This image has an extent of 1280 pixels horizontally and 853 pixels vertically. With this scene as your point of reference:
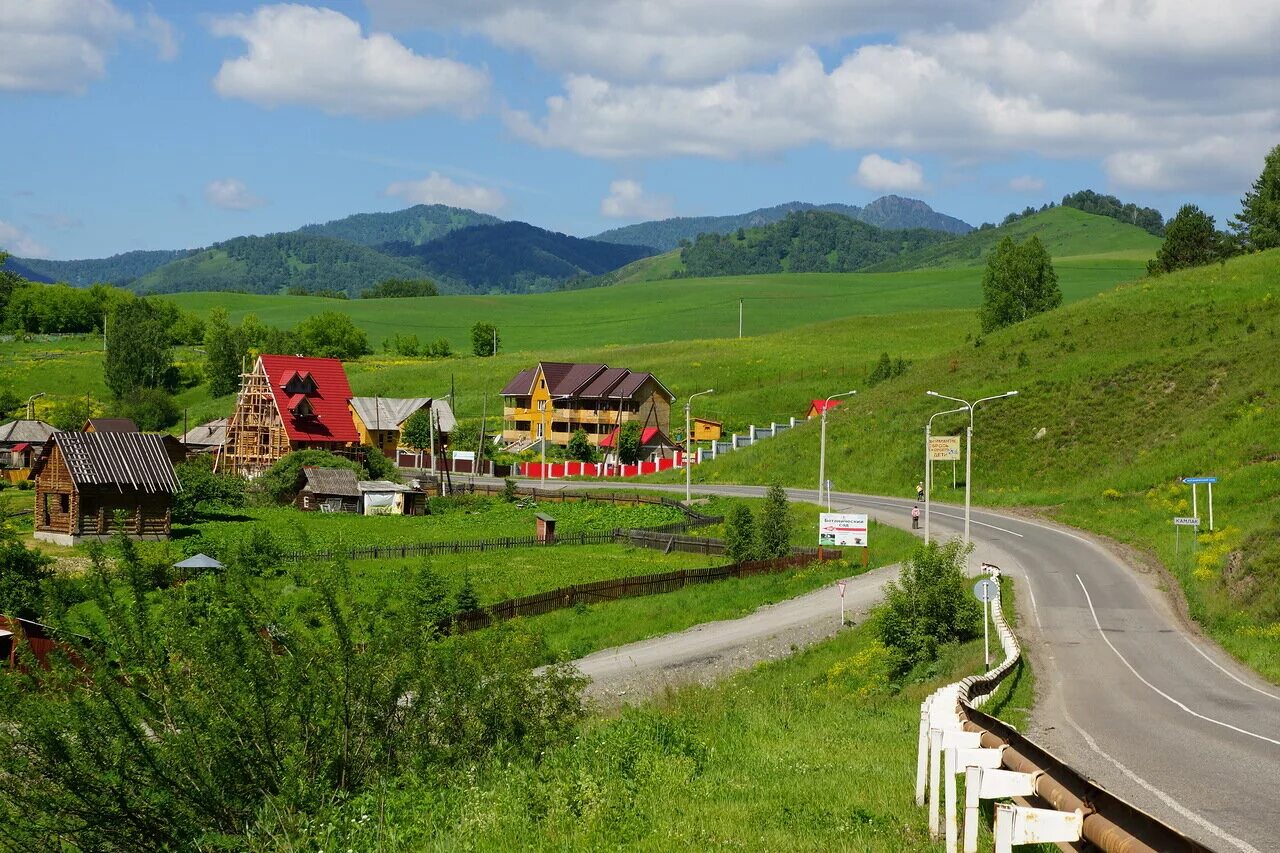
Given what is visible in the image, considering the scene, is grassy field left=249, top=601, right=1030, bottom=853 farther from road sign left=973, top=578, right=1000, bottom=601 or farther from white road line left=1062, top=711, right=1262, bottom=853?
road sign left=973, top=578, right=1000, bottom=601

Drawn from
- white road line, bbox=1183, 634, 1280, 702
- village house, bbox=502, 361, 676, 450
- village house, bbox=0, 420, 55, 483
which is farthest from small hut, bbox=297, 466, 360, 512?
white road line, bbox=1183, 634, 1280, 702

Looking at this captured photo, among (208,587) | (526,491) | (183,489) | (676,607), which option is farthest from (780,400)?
(208,587)

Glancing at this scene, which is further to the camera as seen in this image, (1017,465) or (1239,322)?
(1239,322)

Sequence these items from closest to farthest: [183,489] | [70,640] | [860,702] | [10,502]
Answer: [70,640], [860,702], [183,489], [10,502]

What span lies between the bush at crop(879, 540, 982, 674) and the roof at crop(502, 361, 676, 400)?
3260 inches

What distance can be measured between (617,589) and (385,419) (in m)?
67.9

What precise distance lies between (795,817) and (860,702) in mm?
13385

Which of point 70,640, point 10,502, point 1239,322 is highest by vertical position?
point 1239,322

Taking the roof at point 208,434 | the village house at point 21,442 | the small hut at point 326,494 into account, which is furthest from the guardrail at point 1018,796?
the roof at point 208,434

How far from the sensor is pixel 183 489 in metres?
69.9

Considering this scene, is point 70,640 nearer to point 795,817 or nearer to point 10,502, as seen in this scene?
point 795,817

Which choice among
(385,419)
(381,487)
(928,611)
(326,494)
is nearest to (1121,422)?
(381,487)

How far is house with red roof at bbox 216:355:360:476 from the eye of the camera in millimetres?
95875

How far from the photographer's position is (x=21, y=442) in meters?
107
